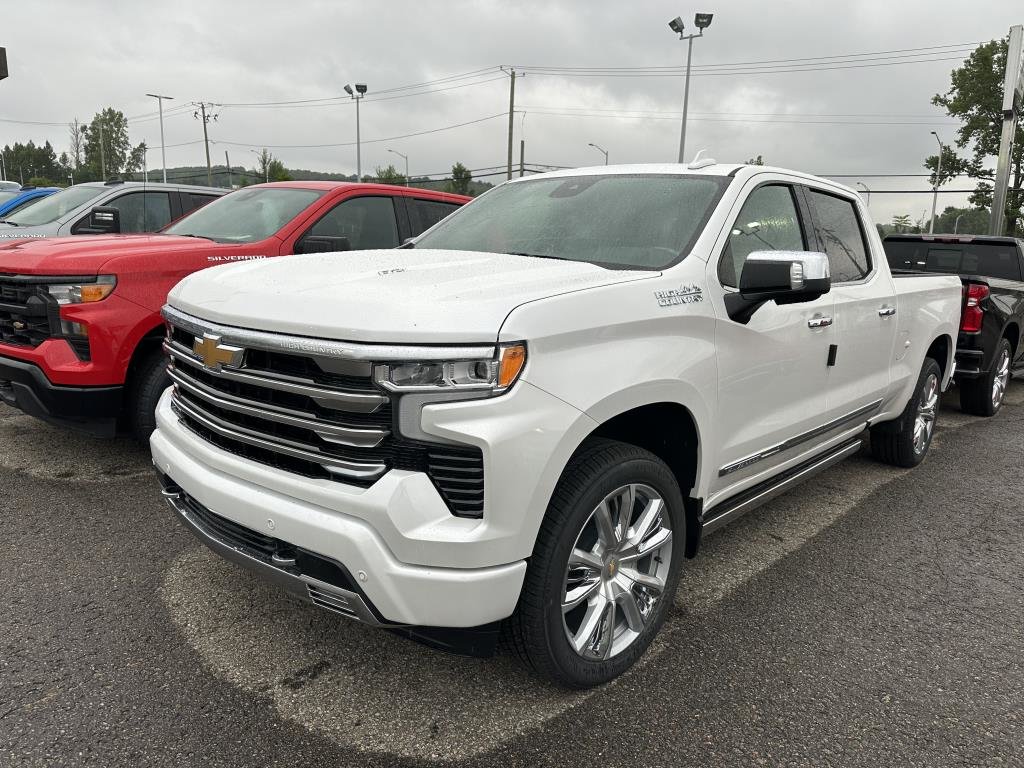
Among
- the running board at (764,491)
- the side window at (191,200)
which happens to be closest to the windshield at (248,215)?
the side window at (191,200)

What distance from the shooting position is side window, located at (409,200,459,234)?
20.4 ft

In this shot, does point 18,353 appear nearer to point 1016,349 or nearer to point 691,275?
point 691,275

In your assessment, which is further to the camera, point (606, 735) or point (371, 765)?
point (606, 735)

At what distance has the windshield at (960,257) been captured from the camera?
740 cm

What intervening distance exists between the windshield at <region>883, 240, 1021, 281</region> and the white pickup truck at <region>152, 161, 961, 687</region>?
17.0ft

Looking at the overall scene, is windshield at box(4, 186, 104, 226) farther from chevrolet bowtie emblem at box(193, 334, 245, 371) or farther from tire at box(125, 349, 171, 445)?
chevrolet bowtie emblem at box(193, 334, 245, 371)

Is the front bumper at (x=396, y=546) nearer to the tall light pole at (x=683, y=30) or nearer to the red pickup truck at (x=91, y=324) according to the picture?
the red pickup truck at (x=91, y=324)

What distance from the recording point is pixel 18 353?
13.4 ft

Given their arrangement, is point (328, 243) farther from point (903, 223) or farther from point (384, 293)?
point (903, 223)

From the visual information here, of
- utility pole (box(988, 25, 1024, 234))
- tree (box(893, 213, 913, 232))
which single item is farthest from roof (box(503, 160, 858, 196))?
tree (box(893, 213, 913, 232))

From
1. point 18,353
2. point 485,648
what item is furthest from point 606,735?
point 18,353

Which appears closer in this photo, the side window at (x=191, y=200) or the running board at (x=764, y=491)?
the running board at (x=764, y=491)

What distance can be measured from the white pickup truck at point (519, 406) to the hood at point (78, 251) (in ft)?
4.88

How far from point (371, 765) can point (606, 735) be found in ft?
2.34
